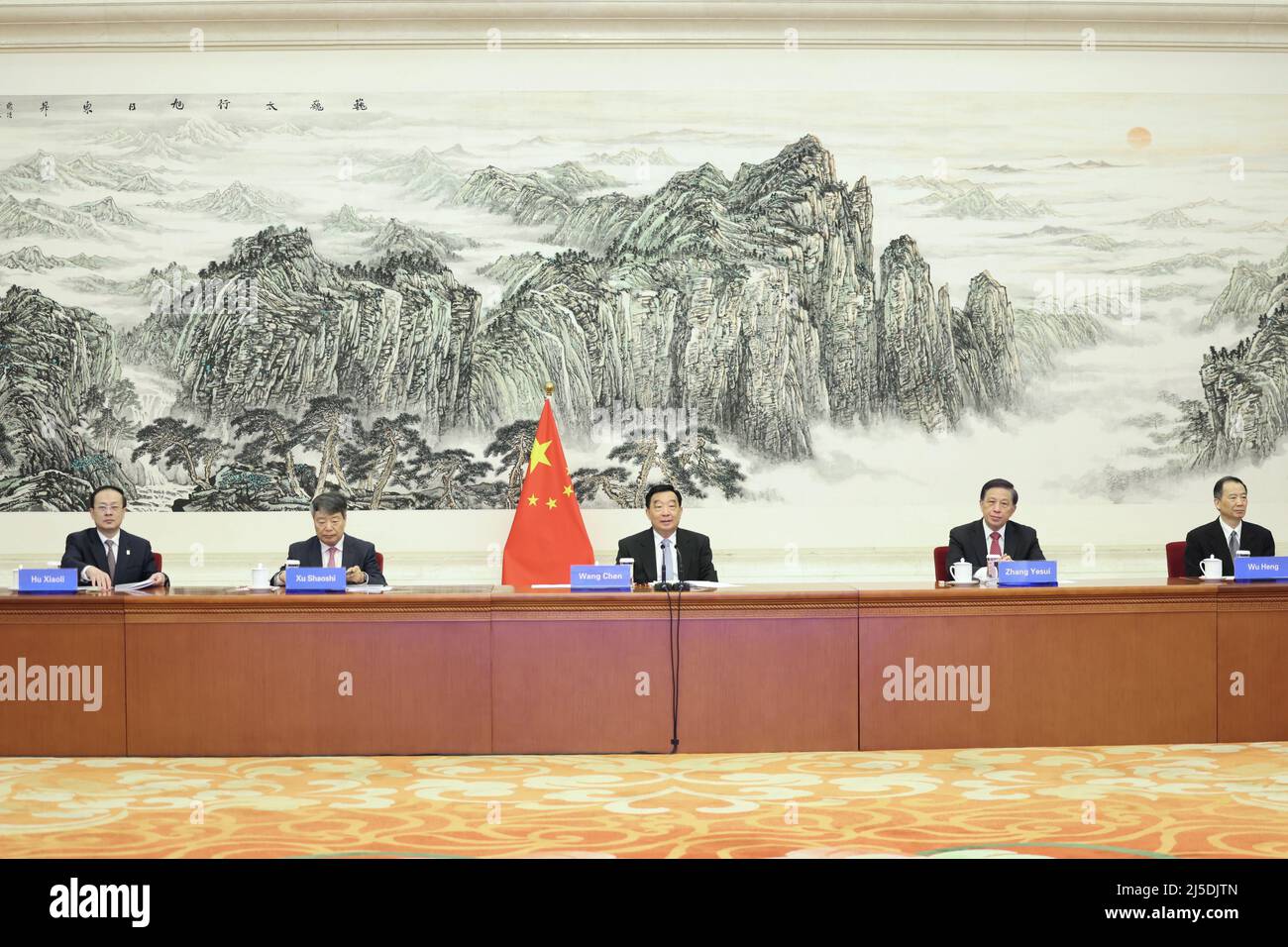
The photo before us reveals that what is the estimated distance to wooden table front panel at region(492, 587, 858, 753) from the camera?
15.0 feet

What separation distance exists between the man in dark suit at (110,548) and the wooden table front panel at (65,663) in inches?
24.6

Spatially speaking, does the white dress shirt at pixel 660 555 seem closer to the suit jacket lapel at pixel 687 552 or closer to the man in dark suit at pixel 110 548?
the suit jacket lapel at pixel 687 552

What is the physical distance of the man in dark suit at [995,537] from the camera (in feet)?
17.8

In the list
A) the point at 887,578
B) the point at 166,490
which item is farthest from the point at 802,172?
the point at 166,490

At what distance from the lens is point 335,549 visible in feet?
17.6

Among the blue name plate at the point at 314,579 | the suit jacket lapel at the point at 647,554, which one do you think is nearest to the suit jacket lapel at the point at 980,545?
the suit jacket lapel at the point at 647,554

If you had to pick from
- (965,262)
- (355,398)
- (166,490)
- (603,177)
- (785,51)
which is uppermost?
(785,51)

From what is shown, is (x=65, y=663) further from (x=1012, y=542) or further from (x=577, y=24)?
(x=577, y=24)

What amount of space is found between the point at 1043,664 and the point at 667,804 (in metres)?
1.86

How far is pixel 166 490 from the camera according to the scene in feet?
22.1

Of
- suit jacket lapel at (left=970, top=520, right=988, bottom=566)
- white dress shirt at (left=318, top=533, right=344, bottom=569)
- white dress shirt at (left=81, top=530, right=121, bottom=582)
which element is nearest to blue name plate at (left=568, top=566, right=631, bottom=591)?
white dress shirt at (left=318, top=533, right=344, bottom=569)

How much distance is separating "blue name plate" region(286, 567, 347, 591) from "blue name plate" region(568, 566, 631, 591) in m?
0.98

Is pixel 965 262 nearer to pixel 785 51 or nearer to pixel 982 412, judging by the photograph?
pixel 982 412

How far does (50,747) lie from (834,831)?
3174 millimetres
